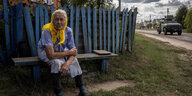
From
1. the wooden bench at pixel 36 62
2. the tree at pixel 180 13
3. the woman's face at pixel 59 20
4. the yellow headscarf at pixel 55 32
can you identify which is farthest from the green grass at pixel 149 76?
the tree at pixel 180 13

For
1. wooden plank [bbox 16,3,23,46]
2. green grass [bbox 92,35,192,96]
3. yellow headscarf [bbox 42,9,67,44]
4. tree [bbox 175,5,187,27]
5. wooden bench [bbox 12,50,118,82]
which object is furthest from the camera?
tree [bbox 175,5,187,27]

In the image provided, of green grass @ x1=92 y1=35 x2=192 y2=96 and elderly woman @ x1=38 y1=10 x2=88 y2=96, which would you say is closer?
elderly woman @ x1=38 y1=10 x2=88 y2=96

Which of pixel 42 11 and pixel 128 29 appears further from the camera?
pixel 128 29

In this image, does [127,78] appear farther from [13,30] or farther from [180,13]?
[180,13]

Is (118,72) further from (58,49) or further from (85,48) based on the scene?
(58,49)

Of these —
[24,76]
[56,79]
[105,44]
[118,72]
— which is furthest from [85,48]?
[56,79]

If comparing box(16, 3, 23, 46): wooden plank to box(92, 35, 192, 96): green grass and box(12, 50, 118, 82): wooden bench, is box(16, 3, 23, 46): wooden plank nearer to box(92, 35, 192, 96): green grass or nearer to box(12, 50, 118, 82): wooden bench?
box(12, 50, 118, 82): wooden bench

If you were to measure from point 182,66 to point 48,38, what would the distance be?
14.0ft

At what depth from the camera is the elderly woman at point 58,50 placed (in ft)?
8.75

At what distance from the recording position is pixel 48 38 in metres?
2.74

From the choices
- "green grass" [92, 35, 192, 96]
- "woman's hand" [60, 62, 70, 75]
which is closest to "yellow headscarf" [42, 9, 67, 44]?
"woman's hand" [60, 62, 70, 75]

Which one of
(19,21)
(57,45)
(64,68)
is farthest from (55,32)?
(19,21)

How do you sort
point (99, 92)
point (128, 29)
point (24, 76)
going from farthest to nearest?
point (128, 29) → point (24, 76) → point (99, 92)

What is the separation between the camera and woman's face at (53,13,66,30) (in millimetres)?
2717
